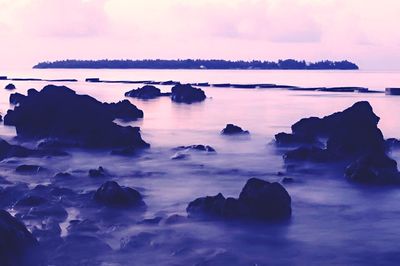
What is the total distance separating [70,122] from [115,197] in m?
16.2

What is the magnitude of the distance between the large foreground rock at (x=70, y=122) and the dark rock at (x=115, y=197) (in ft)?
43.4

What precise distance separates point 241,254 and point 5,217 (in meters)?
5.60

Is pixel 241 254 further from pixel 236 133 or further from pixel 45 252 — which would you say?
pixel 236 133

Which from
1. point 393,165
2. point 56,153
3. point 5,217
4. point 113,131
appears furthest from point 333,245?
point 113,131

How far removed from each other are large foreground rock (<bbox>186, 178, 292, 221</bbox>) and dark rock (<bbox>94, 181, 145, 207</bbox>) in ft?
7.24

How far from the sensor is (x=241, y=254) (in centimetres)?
1402

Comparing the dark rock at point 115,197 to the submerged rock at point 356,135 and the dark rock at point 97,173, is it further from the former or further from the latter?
the submerged rock at point 356,135

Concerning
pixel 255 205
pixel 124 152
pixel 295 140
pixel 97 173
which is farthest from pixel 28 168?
pixel 295 140

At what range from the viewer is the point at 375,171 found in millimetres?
22688

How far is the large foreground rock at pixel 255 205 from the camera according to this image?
16.7 metres

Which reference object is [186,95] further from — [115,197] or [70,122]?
[115,197]

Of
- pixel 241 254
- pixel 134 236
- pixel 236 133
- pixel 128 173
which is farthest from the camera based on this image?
pixel 236 133

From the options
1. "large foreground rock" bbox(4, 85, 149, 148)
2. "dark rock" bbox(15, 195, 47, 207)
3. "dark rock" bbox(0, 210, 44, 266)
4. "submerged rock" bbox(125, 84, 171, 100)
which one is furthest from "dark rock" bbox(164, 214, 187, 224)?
"submerged rock" bbox(125, 84, 171, 100)

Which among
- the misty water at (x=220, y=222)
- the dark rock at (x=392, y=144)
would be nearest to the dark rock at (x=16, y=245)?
the misty water at (x=220, y=222)
